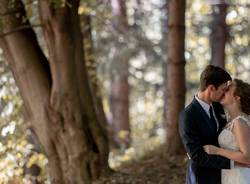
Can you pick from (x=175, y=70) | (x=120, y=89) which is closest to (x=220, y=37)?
(x=175, y=70)

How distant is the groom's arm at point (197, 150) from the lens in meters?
4.90

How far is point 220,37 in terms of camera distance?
1166cm

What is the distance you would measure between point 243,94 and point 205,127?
433 mm

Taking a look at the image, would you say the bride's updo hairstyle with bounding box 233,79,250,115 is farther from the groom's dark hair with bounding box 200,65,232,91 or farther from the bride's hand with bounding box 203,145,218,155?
the bride's hand with bounding box 203,145,218,155

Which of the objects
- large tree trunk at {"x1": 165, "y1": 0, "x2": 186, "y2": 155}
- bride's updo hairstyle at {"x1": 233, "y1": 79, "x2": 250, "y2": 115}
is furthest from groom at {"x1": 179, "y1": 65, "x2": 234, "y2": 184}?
large tree trunk at {"x1": 165, "y1": 0, "x2": 186, "y2": 155}

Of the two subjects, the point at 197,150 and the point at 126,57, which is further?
the point at 126,57

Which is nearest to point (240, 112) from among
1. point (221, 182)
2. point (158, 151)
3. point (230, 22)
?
point (221, 182)

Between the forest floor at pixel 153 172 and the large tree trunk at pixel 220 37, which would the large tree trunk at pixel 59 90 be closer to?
the forest floor at pixel 153 172

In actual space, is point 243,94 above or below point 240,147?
above

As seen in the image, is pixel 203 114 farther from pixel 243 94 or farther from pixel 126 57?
pixel 126 57

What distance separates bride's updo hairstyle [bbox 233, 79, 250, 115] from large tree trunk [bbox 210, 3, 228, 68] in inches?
251

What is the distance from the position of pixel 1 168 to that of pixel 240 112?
14.5ft

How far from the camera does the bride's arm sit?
4.86m

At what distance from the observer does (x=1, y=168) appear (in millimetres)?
8352
